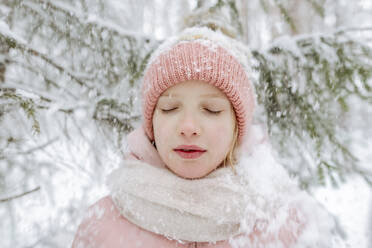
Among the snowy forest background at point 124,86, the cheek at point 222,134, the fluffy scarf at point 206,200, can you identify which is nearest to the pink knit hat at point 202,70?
the cheek at point 222,134

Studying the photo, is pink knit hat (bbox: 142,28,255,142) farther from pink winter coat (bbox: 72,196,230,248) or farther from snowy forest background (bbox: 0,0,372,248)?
pink winter coat (bbox: 72,196,230,248)

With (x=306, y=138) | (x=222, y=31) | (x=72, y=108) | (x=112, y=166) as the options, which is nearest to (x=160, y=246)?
(x=72, y=108)

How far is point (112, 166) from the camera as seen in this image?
287 centimetres

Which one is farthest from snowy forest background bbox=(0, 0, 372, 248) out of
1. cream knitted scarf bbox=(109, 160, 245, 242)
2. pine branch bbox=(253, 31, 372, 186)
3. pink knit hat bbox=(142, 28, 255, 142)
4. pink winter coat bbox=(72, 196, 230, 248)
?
cream knitted scarf bbox=(109, 160, 245, 242)

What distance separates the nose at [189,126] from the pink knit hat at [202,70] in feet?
0.71

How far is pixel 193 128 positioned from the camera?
1.32m

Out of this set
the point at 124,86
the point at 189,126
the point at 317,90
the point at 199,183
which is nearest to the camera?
the point at 189,126

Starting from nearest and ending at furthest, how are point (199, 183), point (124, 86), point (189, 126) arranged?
point (189, 126) < point (199, 183) < point (124, 86)

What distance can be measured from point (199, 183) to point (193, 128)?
31 centimetres

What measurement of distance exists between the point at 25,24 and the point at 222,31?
1.55 m

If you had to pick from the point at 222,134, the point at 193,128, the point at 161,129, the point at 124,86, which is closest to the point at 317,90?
the point at 222,134

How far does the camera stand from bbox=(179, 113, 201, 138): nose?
Answer: 132 cm

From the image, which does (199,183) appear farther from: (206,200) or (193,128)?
(193,128)

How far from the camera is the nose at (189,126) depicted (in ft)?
4.32
